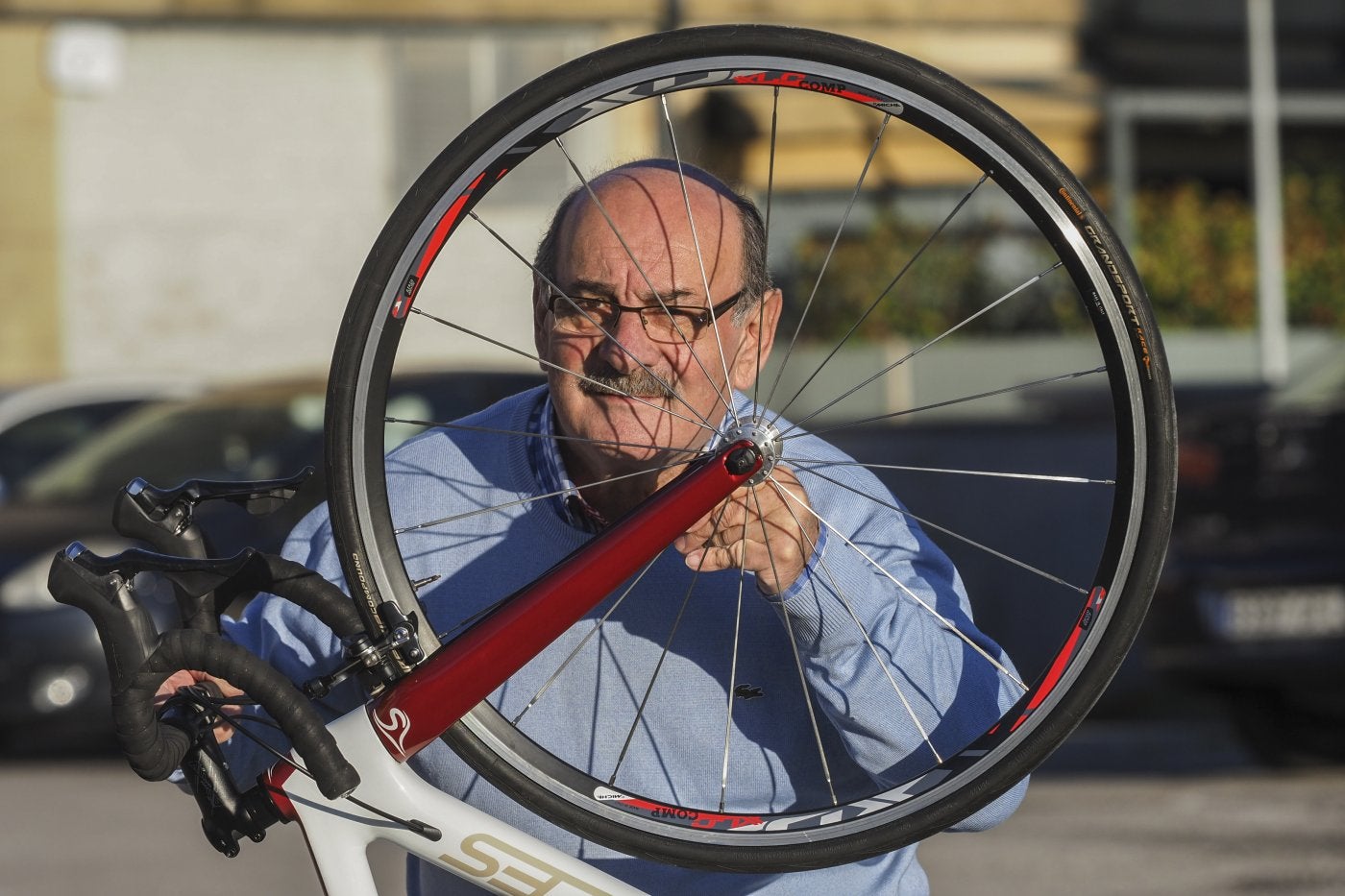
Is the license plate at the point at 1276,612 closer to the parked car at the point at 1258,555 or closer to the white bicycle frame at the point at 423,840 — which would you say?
the parked car at the point at 1258,555

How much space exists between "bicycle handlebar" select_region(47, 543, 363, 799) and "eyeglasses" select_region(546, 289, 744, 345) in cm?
54

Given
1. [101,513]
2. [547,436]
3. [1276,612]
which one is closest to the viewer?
[547,436]

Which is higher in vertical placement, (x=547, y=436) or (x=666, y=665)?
(x=547, y=436)

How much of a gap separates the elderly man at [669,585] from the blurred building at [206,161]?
14438 millimetres

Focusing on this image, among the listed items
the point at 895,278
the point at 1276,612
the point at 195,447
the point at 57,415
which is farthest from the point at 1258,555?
the point at 57,415

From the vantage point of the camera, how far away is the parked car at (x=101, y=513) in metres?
7.49

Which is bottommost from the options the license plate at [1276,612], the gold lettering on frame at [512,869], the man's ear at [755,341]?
the license plate at [1276,612]

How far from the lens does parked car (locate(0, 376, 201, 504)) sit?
9.84 meters

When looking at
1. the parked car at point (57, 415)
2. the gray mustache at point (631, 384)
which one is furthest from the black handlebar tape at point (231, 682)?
the parked car at point (57, 415)

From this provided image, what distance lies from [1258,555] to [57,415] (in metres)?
6.34

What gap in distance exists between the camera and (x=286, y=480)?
7.00 feet

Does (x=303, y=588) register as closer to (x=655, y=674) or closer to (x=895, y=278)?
(x=655, y=674)

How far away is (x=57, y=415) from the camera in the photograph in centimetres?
1009

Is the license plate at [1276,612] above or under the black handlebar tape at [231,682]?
under
